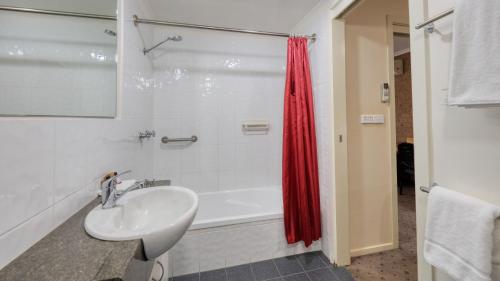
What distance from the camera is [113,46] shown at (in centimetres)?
120

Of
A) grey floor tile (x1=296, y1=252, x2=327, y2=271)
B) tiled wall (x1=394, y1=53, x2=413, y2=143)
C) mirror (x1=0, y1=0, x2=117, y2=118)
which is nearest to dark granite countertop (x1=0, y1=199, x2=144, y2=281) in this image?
mirror (x1=0, y1=0, x2=117, y2=118)

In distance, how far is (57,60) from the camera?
79 cm

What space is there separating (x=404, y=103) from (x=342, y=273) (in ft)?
11.8

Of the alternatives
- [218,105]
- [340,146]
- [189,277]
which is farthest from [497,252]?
[218,105]

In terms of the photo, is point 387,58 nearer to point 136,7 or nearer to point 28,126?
point 136,7

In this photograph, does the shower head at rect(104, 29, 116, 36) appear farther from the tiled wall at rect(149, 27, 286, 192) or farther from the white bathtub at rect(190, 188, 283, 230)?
the white bathtub at rect(190, 188, 283, 230)

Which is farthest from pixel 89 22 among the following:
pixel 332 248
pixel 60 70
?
pixel 332 248

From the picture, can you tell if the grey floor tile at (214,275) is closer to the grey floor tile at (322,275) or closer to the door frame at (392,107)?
the grey floor tile at (322,275)

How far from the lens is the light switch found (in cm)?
178

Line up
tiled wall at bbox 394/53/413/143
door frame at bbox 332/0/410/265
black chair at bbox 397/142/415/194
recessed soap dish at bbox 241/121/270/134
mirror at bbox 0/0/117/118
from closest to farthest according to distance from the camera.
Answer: mirror at bbox 0/0/117/118 → door frame at bbox 332/0/410/265 → recessed soap dish at bbox 241/121/270/134 → black chair at bbox 397/142/415/194 → tiled wall at bbox 394/53/413/143

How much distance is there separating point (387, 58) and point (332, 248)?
1813 mm

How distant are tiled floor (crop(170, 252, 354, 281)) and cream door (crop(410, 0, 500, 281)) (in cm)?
76

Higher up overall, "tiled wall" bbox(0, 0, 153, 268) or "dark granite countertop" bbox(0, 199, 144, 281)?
"tiled wall" bbox(0, 0, 153, 268)

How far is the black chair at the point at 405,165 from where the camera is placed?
10.3 ft
